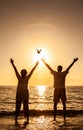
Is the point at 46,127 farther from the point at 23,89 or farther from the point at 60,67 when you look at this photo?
the point at 60,67

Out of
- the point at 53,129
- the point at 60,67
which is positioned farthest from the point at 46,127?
the point at 60,67

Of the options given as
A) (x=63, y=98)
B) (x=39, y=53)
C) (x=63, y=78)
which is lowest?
(x=63, y=98)

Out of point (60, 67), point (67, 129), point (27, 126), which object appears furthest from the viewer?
point (60, 67)

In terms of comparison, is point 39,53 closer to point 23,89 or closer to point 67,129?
point 23,89

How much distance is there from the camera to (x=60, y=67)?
1423 cm

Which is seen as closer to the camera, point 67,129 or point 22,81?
point 67,129

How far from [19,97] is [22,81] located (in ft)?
2.28

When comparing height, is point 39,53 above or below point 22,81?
above

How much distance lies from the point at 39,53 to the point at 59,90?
81.1 inches

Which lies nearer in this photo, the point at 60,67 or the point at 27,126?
the point at 27,126

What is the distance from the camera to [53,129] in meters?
12.5

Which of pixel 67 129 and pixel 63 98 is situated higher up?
pixel 63 98

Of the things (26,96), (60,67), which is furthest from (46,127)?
(60,67)

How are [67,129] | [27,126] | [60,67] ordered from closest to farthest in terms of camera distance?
[67,129], [27,126], [60,67]
